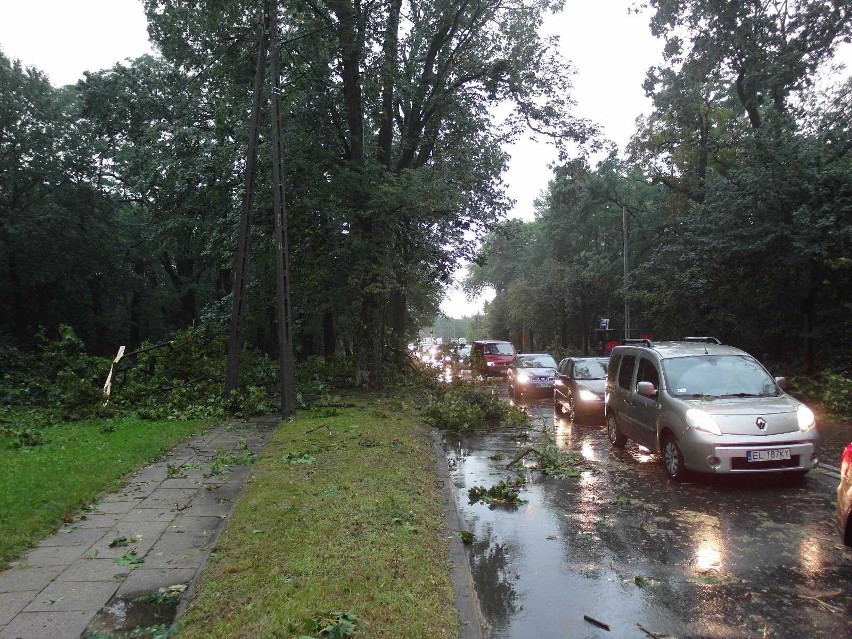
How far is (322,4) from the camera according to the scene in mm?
17094

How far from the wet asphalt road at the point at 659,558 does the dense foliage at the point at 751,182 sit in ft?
34.9

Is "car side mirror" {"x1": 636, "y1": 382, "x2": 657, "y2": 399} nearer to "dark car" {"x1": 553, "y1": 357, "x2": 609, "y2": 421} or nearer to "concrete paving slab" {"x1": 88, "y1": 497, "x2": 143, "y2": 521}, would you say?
"dark car" {"x1": 553, "y1": 357, "x2": 609, "y2": 421}

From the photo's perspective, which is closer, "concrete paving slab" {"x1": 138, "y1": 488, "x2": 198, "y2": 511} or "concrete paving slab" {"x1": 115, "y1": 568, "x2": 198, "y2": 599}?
"concrete paving slab" {"x1": 115, "y1": 568, "x2": 198, "y2": 599}

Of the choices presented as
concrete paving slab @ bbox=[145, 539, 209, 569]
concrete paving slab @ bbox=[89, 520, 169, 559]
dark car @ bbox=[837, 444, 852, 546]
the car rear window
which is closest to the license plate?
dark car @ bbox=[837, 444, 852, 546]

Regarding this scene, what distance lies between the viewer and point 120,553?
218 inches

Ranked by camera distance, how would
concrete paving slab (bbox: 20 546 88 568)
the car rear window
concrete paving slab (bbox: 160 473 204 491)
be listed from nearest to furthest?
concrete paving slab (bbox: 20 546 88 568) → concrete paving slab (bbox: 160 473 204 491) → the car rear window

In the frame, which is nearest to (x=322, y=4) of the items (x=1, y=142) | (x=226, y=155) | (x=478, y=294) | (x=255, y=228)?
(x=226, y=155)

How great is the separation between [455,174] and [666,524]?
15.2 m

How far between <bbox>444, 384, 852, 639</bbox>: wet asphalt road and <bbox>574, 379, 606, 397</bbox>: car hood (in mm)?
5619

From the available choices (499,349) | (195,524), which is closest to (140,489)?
(195,524)

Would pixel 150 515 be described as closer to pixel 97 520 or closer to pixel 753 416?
pixel 97 520

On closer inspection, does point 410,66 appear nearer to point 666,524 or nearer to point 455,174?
point 455,174

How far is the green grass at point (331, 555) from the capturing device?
3.93 meters

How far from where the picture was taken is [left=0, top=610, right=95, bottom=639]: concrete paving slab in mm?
3949
